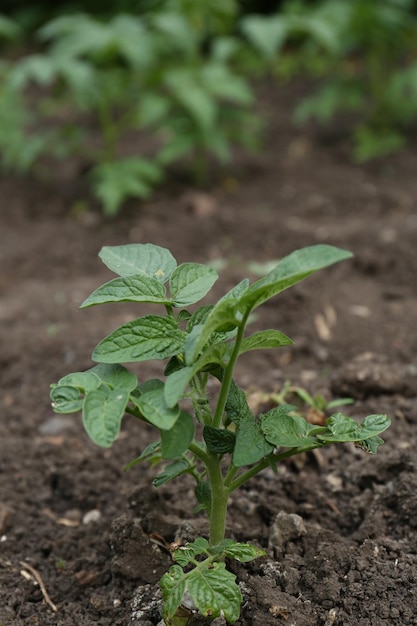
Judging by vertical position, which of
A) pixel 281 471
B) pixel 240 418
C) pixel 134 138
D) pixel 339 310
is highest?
pixel 240 418

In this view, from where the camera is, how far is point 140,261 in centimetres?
157

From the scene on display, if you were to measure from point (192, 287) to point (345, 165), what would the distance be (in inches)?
132

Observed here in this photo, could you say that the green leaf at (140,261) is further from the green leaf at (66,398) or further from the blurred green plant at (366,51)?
the blurred green plant at (366,51)

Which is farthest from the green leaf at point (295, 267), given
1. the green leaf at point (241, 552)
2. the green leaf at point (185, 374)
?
the green leaf at point (241, 552)

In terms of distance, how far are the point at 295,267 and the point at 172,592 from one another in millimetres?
613

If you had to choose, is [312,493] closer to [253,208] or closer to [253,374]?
[253,374]

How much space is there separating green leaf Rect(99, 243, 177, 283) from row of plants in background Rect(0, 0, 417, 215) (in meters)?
2.44

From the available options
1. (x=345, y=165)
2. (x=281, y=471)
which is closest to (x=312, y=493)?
(x=281, y=471)

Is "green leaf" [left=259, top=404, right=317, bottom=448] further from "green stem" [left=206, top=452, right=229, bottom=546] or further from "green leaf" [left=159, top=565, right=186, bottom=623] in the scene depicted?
"green leaf" [left=159, top=565, right=186, bottom=623]

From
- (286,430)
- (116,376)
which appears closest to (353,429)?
(286,430)

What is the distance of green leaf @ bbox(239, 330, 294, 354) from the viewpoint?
1.49 metres

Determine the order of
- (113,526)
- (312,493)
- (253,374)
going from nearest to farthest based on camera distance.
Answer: (113,526)
(312,493)
(253,374)

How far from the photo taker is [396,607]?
1532 millimetres

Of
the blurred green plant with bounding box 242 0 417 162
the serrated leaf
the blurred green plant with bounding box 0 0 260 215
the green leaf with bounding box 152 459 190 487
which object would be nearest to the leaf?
the serrated leaf
